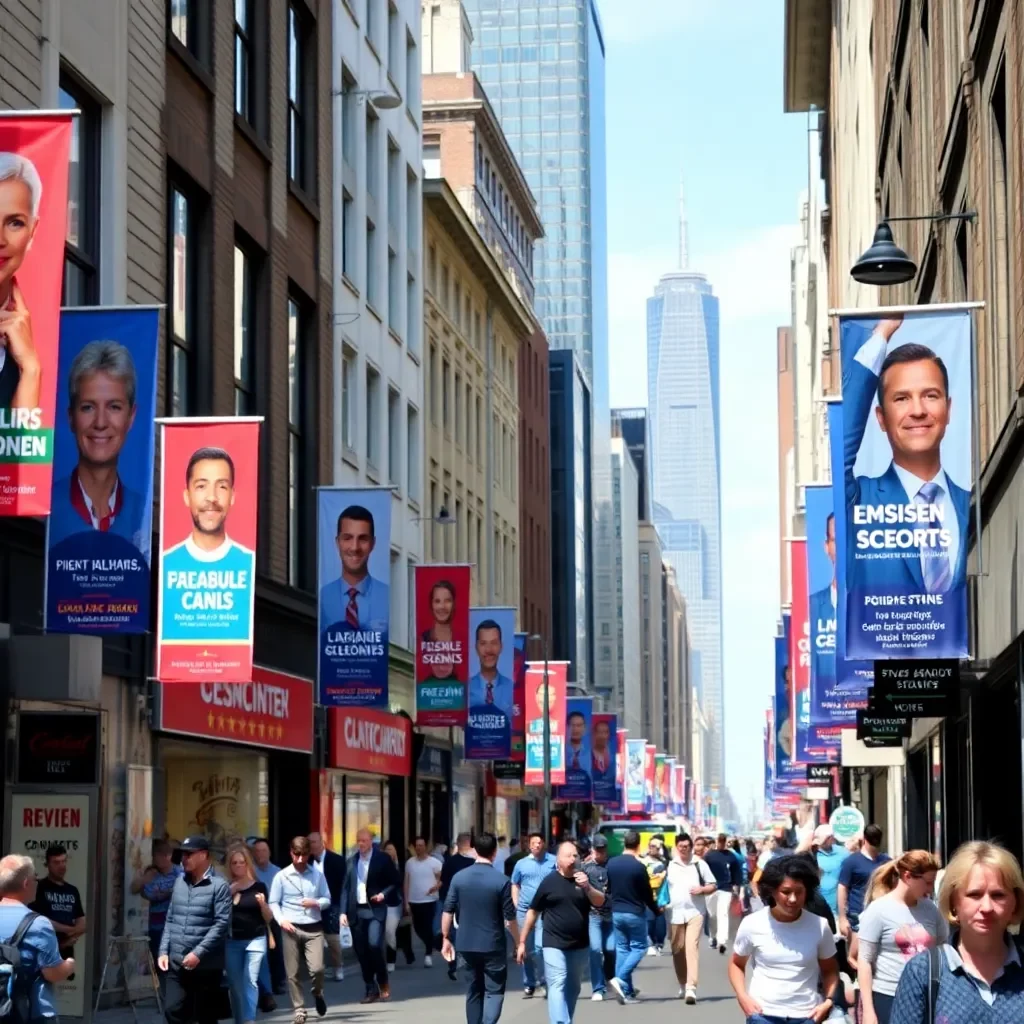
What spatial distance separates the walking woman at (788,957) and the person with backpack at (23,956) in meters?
3.28

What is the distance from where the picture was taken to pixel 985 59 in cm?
1709

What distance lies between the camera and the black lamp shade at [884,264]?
58.1ft

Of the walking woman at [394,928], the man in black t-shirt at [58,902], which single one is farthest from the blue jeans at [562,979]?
the walking woman at [394,928]

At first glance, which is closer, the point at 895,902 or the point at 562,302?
the point at 895,902

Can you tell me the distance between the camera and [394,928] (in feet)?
92.2

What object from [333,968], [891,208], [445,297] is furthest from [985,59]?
[445,297]

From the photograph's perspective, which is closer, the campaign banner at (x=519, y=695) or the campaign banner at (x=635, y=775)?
the campaign banner at (x=519, y=695)

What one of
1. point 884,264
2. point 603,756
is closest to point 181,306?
point 884,264

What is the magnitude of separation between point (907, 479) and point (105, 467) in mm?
6503

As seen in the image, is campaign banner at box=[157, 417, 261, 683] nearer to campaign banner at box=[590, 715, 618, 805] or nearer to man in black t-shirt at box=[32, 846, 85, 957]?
man in black t-shirt at box=[32, 846, 85, 957]

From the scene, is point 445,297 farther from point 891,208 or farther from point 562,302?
→ point 562,302

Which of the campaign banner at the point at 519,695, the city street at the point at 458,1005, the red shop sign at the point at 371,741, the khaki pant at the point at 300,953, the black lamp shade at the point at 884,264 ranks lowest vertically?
the city street at the point at 458,1005

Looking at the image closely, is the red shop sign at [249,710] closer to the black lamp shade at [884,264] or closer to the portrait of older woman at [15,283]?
the black lamp shade at [884,264]

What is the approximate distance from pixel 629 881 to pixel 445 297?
34749 millimetres
